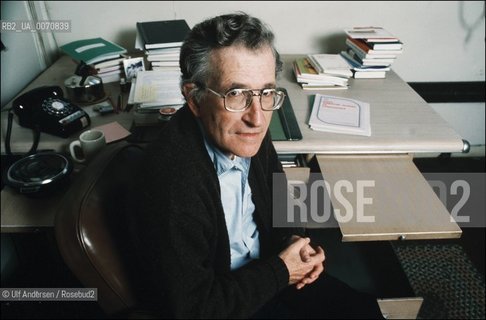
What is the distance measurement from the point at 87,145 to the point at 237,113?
0.58 metres

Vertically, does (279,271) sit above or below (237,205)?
below

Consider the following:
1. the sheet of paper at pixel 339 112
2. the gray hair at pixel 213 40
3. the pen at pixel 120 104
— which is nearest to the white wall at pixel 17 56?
the pen at pixel 120 104

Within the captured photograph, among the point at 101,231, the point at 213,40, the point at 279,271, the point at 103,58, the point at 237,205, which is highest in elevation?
the point at 213,40

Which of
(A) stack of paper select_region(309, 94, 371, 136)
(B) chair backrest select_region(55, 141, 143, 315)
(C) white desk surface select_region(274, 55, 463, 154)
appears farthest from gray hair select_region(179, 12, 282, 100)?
(A) stack of paper select_region(309, 94, 371, 136)

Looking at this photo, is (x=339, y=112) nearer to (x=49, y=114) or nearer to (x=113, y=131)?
(x=113, y=131)

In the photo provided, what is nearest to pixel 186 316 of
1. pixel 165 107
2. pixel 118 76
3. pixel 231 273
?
pixel 231 273

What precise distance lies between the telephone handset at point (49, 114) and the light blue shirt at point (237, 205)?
0.64 metres

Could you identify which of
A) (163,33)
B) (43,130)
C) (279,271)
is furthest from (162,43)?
(279,271)

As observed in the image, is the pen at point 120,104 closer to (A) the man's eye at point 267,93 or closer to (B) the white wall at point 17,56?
(B) the white wall at point 17,56

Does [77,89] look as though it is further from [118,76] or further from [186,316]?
[186,316]

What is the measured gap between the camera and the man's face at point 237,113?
83cm

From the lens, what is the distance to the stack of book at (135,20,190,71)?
1.60 metres

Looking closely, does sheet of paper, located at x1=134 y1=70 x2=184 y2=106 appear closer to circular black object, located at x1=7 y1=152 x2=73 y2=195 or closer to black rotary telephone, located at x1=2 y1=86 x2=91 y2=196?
black rotary telephone, located at x1=2 y1=86 x2=91 y2=196

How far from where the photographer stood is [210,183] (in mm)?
870
